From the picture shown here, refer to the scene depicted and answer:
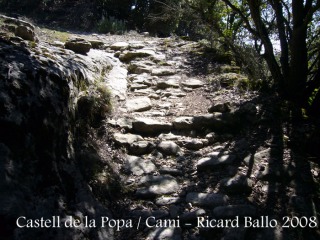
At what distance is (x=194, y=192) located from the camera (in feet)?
9.29

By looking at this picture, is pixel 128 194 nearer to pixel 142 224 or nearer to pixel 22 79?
pixel 142 224

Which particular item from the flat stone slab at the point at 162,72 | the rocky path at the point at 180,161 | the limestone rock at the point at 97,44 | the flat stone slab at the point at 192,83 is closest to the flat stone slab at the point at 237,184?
the rocky path at the point at 180,161

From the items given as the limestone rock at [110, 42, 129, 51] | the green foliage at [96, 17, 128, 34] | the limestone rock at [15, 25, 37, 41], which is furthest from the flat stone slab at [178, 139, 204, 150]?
the green foliage at [96, 17, 128, 34]

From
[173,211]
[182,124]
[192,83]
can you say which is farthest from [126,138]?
[192,83]

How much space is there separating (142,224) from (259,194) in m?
1.03

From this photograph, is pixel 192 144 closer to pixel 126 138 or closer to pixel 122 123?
pixel 126 138

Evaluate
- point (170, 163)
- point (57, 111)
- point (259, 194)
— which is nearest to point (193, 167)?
point (170, 163)

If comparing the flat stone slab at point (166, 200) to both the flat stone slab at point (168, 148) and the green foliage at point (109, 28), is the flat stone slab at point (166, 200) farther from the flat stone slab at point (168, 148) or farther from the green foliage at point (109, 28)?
the green foliage at point (109, 28)

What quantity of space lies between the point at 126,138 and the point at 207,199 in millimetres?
1186

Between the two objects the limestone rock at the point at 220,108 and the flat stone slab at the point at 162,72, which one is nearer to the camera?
the limestone rock at the point at 220,108

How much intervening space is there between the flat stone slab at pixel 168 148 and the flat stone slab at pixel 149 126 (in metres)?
0.32

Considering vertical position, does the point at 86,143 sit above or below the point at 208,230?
above

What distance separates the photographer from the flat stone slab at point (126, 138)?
3402 mm

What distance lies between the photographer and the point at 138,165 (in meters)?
3.16
